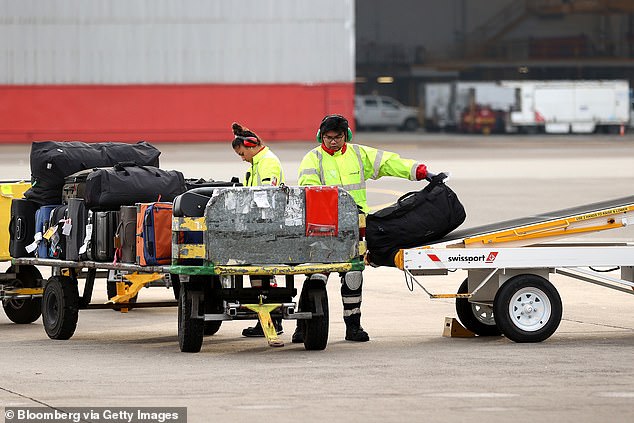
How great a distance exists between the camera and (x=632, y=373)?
9953mm

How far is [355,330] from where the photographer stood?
1195 cm

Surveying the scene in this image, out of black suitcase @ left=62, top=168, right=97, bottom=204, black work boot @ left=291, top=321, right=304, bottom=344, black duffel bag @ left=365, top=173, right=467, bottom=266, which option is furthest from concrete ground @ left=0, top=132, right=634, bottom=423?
black suitcase @ left=62, top=168, right=97, bottom=204

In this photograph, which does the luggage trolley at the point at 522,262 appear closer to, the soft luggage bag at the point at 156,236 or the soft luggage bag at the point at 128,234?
the soft luggage bag at the point at 156,236

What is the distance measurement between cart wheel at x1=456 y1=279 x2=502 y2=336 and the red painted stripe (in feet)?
164

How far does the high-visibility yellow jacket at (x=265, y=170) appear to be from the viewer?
1246 cm

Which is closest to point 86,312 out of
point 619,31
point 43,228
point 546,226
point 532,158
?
point 43,228

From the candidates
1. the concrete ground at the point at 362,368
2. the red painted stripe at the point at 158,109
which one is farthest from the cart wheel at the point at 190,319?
the red painted stripe at the point at 158,109

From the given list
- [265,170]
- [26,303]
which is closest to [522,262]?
[265,170]

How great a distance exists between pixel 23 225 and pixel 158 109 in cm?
4893

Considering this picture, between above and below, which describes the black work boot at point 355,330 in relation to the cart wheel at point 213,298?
below

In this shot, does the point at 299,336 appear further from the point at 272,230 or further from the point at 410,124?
the point at 410,124

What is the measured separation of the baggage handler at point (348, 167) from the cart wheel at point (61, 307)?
1.95 metres

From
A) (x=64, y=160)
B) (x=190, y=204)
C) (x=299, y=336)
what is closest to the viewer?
(x=190, y=204)

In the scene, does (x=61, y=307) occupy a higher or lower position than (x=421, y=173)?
lower
